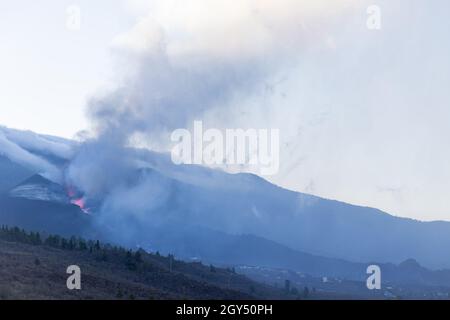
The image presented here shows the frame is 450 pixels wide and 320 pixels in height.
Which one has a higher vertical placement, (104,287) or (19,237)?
(19,237)

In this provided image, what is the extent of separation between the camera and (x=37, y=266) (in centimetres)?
6906

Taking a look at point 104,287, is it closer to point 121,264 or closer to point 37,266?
point 37,266

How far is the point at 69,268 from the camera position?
71.0 m
